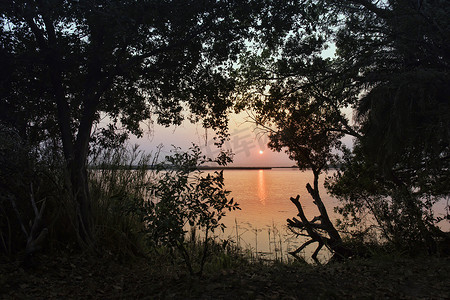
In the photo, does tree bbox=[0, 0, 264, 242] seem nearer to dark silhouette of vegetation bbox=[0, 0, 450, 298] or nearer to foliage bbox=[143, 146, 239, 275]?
dark silhouette of vegetation bbox=[0, 0, 450, 298]

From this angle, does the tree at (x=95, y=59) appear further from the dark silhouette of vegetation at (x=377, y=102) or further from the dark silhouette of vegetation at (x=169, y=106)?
the dark silhouette of vegetation at (x=377, y=102)

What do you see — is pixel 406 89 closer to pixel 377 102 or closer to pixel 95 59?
pixel 377 102

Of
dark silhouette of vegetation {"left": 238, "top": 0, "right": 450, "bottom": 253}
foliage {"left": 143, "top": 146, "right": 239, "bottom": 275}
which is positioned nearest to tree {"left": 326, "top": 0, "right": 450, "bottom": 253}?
dark silhouette of vegetation {"left": 238, "top": 0, "right": 450, "bottom": 253}

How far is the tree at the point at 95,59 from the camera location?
5.85 metres

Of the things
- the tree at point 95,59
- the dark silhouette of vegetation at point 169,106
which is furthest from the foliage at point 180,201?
the tree at point 95,59

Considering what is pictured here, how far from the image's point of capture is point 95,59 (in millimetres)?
6285

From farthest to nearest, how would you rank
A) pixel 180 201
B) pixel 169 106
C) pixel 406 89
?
pixel 169 106 → pixel 406 89 → pixel 180 201

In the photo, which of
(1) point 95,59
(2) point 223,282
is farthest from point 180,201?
(1) point 95,59

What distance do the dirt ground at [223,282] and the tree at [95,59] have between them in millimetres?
1038

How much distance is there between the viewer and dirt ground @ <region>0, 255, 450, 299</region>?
4176 millimetres

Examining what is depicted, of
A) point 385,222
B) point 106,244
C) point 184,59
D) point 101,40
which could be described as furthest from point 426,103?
point 106,244

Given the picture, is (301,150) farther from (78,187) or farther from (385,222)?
(78,187)

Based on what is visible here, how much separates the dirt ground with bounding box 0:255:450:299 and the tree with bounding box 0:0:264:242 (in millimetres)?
1038

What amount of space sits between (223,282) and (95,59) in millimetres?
4458
